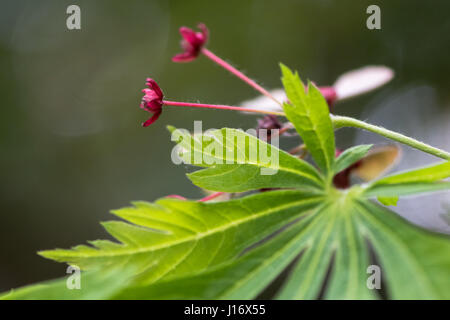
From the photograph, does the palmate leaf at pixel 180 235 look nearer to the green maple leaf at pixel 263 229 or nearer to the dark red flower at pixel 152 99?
the green maple leaf at pixel 263 229

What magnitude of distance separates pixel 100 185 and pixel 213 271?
5548mm

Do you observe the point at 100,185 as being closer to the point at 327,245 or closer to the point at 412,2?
the point at 412,2

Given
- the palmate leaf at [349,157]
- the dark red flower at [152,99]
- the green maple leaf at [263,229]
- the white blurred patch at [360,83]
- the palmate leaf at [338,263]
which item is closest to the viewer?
the palmate leaf at [338,263]

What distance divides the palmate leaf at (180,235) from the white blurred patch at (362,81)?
54 cm

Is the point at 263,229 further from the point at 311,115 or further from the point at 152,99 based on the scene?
the point at 152,99

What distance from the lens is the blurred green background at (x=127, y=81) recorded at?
499 cm

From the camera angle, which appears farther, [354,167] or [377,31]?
[377,31]

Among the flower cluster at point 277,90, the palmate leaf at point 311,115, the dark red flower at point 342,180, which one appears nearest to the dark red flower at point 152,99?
the flower cluster at point 277,90

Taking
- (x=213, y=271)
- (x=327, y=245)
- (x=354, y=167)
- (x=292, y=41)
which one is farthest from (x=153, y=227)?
(x=292, y=41)

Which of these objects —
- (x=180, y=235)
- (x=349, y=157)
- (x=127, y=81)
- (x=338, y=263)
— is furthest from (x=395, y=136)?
(x=127, y=81)

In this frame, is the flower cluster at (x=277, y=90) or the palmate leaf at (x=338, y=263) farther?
the flower cluster at (x=277, y=90)

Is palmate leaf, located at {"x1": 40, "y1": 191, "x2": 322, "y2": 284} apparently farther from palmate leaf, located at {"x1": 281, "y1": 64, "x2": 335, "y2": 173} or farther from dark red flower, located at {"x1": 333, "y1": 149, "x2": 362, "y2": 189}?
dark red flower, located at {"x1": 333, "y1": 149, "x2": 362, "y2": 189}

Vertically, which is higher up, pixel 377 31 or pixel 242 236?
pixel 377 31

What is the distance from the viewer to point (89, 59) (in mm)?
6230
